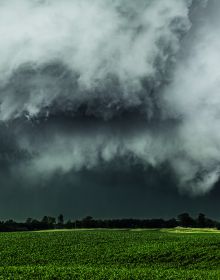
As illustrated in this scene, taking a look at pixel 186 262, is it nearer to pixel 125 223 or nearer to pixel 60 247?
pixel 60 247

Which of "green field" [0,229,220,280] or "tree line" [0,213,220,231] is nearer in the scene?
"green field" [0,229,220,280]

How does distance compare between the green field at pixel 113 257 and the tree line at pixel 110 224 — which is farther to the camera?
the tree line at pixel 110 224

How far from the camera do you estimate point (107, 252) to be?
4897cm

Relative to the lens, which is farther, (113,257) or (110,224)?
(110,224)

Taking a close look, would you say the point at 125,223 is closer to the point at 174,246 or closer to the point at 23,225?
the point at 23,225

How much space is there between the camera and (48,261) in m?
44.5

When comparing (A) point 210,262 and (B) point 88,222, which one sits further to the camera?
(B) point 88,222

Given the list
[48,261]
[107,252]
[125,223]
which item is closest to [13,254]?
[48,261]

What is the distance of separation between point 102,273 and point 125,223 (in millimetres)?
146086

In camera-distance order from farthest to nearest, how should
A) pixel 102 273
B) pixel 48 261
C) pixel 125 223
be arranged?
pixel 125 223 < pixel 48 261 < pixel 102 273

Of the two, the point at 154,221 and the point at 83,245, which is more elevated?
the point at 154,221

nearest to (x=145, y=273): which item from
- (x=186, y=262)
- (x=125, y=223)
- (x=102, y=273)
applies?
(x=102, y=273)

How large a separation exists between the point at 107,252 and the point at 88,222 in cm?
13229

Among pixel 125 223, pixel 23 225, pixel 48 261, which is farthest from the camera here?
pixel 125 223
